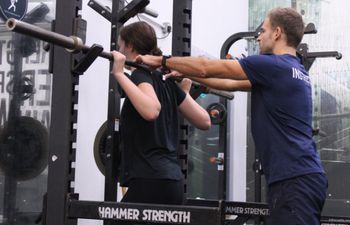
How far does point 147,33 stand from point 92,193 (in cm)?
164

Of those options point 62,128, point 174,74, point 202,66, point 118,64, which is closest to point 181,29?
point 174,74

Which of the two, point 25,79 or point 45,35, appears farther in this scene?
point 25,79

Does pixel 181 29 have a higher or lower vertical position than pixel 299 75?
higher

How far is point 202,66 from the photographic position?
2.23 metres

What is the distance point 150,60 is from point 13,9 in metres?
1.41

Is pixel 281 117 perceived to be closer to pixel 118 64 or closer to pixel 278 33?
pixel 278 33

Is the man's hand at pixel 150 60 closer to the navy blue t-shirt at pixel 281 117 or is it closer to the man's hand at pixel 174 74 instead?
the man's hand at pixel 174 74

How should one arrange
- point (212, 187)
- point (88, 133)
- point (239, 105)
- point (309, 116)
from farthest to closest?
point (239, 105)
point (212, 187)
point (88, 133)
point (309, 116)

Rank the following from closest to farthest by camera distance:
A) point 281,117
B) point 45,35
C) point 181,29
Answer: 1. point 45,35
2. point 281,117
3. point 181,29

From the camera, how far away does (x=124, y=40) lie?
237cm

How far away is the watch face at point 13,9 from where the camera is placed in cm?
320

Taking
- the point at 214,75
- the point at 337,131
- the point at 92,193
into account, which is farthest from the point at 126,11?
the point at 337,131

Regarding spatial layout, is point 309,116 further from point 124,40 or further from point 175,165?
point 124,40

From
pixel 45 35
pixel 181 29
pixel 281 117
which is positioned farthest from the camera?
pixel 181 29
